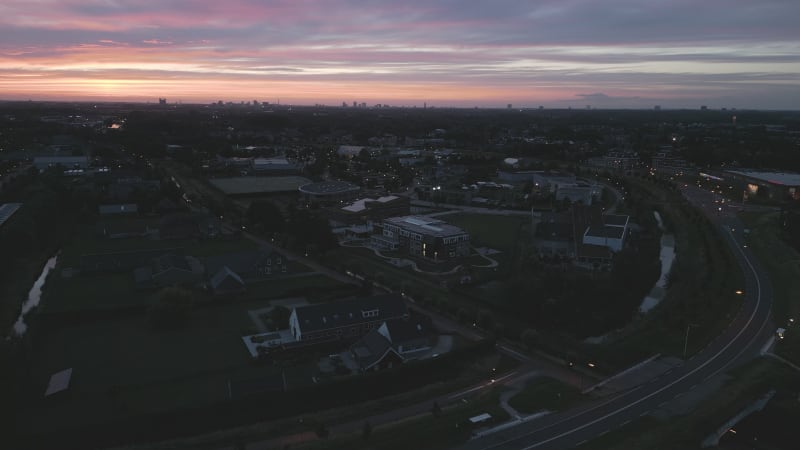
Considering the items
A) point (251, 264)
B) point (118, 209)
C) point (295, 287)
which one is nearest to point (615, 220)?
point (295, 287)

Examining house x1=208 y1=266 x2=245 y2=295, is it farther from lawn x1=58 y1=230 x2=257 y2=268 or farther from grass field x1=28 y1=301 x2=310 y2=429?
lawn x1=58 y1=230 x2=257 y2=268

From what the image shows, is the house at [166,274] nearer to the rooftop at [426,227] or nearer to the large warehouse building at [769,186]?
the rooftop at [426,227]

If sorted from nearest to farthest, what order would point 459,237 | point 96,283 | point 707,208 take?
point 96,283
point 459,237
point 707,208

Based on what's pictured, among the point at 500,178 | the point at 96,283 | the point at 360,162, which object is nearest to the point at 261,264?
the point at 96,283

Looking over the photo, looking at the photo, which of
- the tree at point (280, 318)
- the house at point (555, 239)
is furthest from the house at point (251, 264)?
the house at point (555, 239)

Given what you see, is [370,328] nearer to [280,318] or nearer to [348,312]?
[348,312]

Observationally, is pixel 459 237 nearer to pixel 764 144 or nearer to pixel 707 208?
pixel 707 208

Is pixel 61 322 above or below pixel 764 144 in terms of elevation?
below
